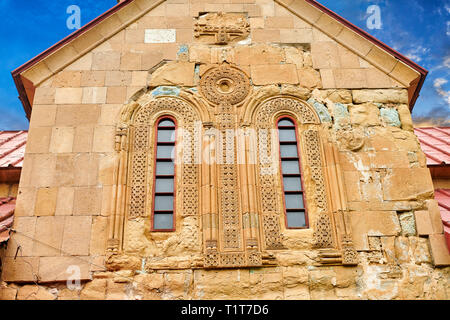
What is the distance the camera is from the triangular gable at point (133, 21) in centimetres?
781

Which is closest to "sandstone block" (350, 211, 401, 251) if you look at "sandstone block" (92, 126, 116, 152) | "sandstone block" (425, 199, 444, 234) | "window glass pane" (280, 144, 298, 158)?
"sandstone block" (425, 199, 444, 234)

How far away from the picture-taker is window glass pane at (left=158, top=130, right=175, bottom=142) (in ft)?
24.2

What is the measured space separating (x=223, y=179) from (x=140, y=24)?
11.9 ft

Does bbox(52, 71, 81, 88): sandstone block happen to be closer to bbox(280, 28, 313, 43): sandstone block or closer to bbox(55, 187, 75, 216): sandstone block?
bbox(55, 187, 75, 216): sandstone block

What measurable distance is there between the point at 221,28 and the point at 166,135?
2443 mm

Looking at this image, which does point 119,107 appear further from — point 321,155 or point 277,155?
point 321,155

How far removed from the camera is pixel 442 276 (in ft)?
20.8

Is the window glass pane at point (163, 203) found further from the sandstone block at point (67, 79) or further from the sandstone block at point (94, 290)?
the sandstone block at point (67, 79)

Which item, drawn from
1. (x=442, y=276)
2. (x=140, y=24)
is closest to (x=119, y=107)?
(x=140, y=24)

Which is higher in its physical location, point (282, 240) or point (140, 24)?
point (140, 24)

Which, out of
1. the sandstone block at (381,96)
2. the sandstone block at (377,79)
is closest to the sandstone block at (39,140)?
the sandstone block at (381,96)

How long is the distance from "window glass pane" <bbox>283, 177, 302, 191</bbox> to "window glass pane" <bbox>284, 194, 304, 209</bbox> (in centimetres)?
11
